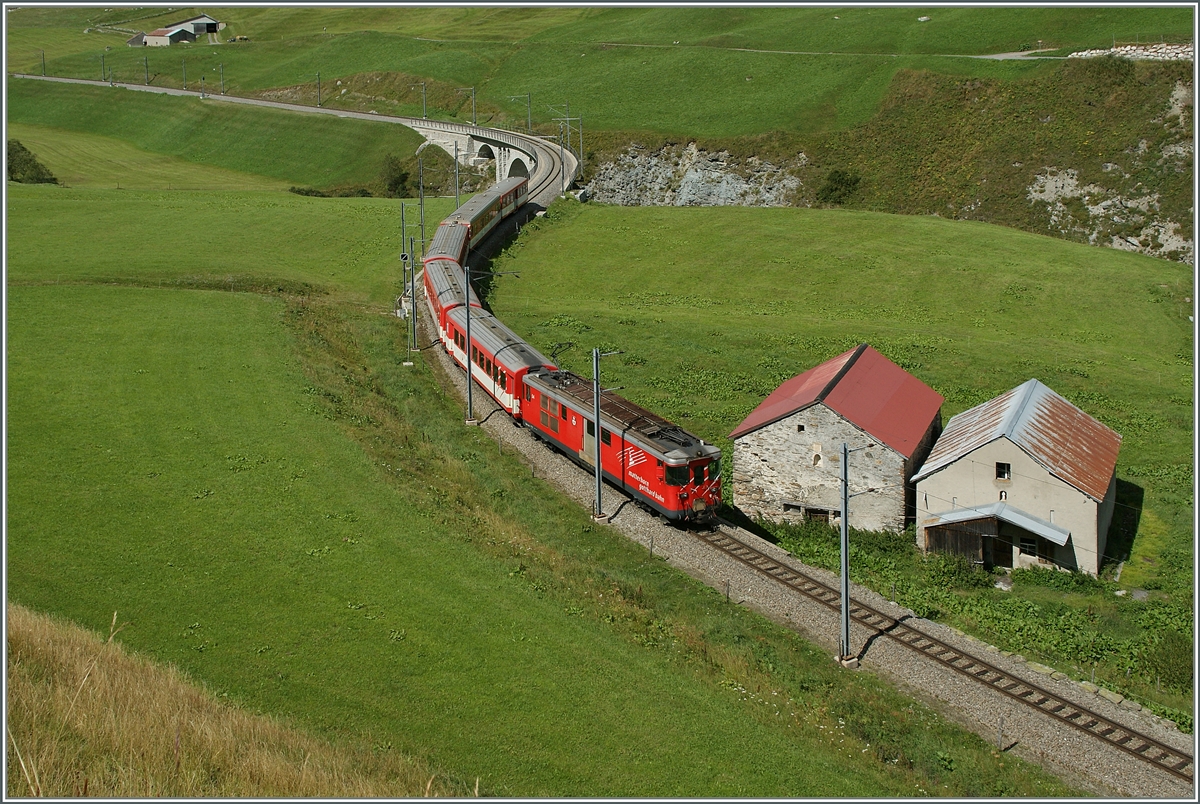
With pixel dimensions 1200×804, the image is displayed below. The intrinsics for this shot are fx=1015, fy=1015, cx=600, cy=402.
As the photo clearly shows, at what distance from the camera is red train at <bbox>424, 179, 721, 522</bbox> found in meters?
35.7

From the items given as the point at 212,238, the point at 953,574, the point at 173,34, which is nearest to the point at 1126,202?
the point at 953,574

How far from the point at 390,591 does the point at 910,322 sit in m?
44.0

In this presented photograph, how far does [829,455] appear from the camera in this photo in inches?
1517

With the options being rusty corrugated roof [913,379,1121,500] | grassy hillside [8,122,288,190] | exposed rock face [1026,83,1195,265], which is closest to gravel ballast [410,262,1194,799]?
rusty corrugated roof [913,379,1121,500]

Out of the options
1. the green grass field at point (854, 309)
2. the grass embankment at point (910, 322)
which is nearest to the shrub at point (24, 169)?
the green grass field at point (854, 309)

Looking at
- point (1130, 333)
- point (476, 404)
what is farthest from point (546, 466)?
point (1130, 333)

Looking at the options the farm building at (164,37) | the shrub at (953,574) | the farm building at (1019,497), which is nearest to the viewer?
the shrub at (953,574)

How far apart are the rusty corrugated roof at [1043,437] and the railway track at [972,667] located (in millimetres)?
7667

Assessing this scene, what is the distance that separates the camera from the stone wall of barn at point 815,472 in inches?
1508

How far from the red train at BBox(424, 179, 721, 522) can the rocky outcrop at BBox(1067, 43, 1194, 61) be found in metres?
79.5

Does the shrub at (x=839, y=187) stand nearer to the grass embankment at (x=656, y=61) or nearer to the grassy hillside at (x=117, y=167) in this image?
the grass embankment at (x=656, y=61)

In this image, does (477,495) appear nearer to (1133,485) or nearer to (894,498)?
(894,498)

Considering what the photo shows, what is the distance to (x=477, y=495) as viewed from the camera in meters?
38.7

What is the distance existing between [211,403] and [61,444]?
264 inches
